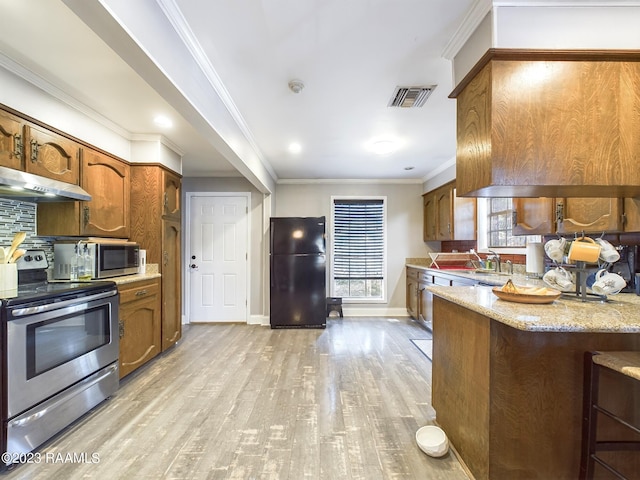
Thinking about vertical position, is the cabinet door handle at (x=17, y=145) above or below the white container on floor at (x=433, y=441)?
above

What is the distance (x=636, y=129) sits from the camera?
1458mm

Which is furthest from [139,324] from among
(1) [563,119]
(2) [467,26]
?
(1) [563,119]

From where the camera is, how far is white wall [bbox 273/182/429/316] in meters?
5.15

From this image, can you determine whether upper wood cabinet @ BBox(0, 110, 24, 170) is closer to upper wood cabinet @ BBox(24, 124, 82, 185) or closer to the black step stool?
upper wood cabinet @ BBox(24, 124, 82, 185)

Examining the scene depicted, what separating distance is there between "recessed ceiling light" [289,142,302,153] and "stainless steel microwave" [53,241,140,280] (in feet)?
6.51

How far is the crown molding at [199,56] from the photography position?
1.47m

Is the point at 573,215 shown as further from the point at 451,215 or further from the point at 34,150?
the point at 34,150

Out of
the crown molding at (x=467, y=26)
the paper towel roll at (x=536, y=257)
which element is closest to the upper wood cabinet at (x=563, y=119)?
the crown molding at (x=467, y=26)

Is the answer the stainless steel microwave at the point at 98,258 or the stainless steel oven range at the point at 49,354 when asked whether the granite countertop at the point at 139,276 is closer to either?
the stainless steel microwave at the point at 98,258

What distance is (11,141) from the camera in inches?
75.3

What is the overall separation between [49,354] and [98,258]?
2.92 ft

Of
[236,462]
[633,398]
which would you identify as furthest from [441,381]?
[236,462]

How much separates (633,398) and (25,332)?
10.0 ft

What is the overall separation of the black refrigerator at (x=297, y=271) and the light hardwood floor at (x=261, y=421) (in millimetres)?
943
